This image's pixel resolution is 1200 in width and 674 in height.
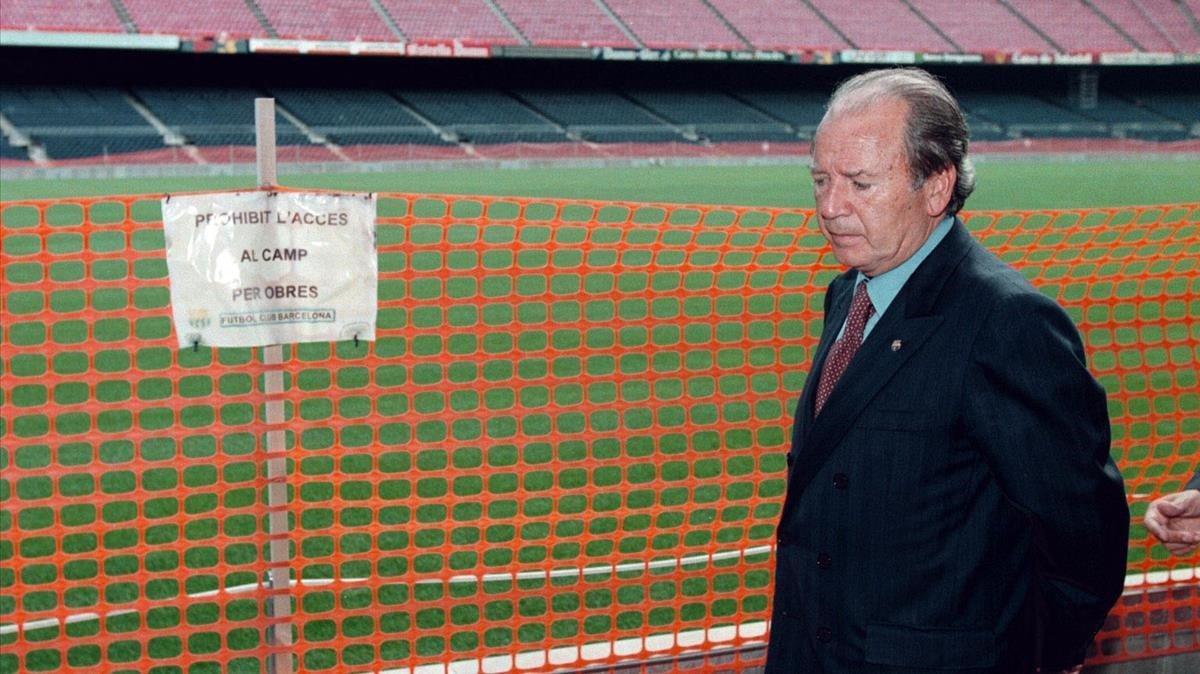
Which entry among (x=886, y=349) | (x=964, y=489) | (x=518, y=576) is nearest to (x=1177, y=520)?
(x=964, y=489)

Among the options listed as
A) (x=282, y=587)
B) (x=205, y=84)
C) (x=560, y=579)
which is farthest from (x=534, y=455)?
(x=205, y=84)

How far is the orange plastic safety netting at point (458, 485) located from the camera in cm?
414

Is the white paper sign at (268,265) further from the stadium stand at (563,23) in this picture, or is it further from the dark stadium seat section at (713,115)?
the stadium stand at (563,23)

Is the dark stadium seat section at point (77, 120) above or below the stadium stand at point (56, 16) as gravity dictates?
below

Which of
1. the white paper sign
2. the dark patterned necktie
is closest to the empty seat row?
the white paper sign

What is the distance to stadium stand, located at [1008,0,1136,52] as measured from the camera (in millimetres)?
52750

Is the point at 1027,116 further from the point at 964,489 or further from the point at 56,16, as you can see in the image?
the point at 964,489

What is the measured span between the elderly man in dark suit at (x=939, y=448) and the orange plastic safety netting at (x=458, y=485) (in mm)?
2033

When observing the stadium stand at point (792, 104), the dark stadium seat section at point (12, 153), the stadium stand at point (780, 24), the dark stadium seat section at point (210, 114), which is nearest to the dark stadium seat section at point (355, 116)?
the dark stadium seat section at point (210, 114)

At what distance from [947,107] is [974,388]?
19.9 inches

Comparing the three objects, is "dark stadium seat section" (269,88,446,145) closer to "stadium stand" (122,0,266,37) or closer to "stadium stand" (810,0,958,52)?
"stadium stand" (122,0,266,37)

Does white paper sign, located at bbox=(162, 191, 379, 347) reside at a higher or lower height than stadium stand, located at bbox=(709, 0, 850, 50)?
lower

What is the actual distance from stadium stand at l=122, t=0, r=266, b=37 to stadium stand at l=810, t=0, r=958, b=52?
871 inches

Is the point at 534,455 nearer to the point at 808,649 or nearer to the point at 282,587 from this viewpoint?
the point at 282,587
